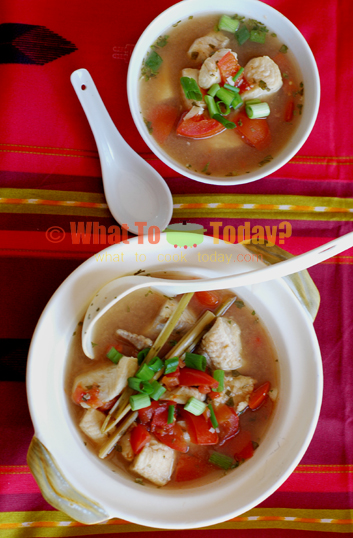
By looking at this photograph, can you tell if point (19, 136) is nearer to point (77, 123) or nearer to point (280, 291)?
point (77, 123)

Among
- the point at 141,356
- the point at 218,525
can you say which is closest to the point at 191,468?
the point at 218,525

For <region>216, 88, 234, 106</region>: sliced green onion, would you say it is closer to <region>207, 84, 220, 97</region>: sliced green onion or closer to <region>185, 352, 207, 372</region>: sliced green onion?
<region>207, 84, 220, 97</region>: sliced green onion

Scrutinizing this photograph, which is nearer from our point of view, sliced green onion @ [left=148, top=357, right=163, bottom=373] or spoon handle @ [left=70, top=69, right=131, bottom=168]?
sliced green onion @ [left=148, top=357, right=163, bottom=373]

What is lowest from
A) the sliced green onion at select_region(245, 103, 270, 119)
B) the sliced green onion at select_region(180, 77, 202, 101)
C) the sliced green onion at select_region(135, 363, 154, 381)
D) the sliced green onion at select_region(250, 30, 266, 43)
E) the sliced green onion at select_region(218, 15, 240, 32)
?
the sliced green onion at select_region(135, 363, 154, 381)

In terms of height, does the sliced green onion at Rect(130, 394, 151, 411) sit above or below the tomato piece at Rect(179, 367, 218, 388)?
below

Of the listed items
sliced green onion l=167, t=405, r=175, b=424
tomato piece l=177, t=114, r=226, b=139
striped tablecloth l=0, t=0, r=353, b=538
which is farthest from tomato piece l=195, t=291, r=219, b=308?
tomato piece l=177, t=114, r=226, b=139

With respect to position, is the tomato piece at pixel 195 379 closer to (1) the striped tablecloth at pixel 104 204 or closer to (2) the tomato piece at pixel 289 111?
(1) the striped tablecloth at pixel 104 204
